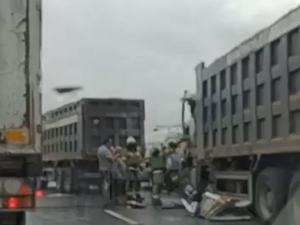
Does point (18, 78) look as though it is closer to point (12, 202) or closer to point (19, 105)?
point (19, 105)

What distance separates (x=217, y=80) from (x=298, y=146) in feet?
15.7

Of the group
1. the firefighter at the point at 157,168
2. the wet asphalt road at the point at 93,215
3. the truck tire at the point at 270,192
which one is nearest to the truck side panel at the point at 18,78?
the truck tire at the point at 270,192

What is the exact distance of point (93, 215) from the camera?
1619 cm

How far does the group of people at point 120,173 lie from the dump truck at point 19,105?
34.2ft

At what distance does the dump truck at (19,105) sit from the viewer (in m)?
8.32

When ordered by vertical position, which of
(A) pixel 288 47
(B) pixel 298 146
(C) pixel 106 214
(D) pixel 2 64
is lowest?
(C) pixel 106 214

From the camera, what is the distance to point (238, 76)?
14.8 meters

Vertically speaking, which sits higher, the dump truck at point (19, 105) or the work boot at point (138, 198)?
the dump truck at point (19, 105)

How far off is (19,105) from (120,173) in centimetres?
1240

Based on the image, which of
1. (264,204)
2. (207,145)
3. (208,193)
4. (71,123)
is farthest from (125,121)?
(264,204)

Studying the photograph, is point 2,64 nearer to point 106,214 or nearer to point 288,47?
point 288,47

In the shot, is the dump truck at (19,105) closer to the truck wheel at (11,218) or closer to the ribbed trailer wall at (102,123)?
the truck wheel at (11,218)

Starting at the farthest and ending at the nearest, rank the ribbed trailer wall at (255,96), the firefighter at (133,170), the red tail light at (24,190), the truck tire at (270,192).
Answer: the firefighter at (133,170), the truck tire at (270,192), the ribbed trailer wall at (255,96), the red tail light at (24,190)

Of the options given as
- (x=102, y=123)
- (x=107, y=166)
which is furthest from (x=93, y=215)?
(x=102, y=123)
